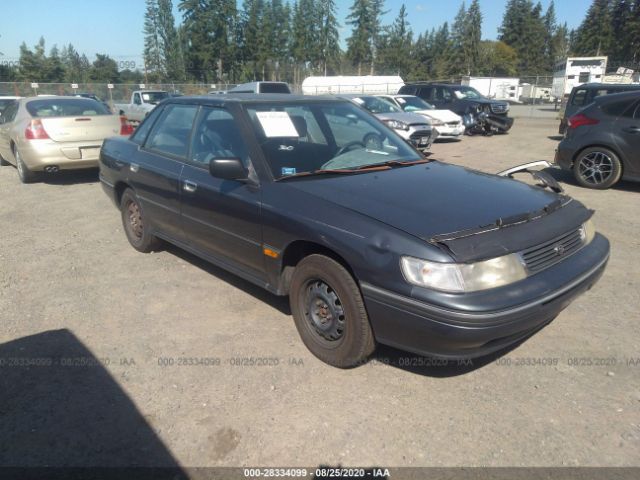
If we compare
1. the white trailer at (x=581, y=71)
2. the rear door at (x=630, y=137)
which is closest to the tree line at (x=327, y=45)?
the white trailer at (x=581, y=71)

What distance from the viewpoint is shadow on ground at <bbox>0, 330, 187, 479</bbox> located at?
92.8 inches

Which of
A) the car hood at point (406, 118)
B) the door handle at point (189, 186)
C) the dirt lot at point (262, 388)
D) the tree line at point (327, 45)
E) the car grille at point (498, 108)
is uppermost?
the tree line at point (327, 45)

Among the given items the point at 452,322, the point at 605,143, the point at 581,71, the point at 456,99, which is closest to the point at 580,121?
the point at 605,143

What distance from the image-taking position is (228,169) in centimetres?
328

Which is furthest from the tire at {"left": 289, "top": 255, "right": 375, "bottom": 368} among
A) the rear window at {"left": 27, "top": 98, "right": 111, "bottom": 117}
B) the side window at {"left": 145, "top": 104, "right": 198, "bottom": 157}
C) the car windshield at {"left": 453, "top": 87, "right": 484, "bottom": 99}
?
the car windshield at {"left": 453, "top": 87, "right": 484, "bottom": 99}

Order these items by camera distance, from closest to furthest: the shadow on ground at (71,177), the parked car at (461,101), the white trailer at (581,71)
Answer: the shadow on ground at (71,177) < the parked car at (461,101) < the white trailer at (581,71)

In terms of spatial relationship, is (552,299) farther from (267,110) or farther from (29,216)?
(29,216)

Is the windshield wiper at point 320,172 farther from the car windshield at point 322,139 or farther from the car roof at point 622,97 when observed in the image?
the car roof at point 622,97

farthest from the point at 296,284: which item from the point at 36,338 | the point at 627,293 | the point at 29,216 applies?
the point at 29,216

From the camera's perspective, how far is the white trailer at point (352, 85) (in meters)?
42.1

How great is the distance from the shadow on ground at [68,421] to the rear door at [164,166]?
1.44 m

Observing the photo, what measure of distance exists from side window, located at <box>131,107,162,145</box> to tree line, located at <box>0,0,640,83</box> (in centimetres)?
6729

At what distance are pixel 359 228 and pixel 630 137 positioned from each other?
667 cm

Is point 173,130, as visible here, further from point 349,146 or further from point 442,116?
point 442,116
